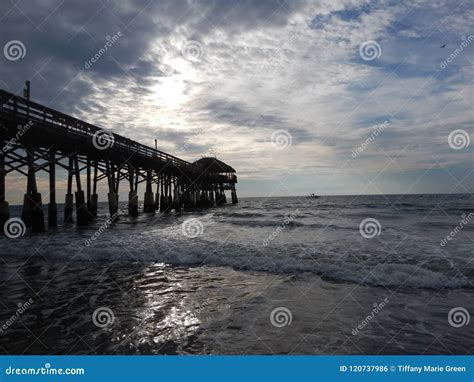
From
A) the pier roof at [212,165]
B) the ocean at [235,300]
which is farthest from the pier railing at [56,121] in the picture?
the pier roof at [212,165]

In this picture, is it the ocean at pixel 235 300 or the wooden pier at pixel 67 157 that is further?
the wooden pier at pixel 67 157

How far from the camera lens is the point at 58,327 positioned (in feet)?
14.2

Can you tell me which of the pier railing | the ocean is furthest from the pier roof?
the ocean

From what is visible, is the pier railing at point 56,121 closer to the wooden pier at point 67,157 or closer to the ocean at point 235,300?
the wooden pier at point 67,157

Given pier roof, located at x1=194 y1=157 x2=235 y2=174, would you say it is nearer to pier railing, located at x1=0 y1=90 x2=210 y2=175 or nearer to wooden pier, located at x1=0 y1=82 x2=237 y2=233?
wooden pier, located at x1=0 y1=82 x2=237 y2=233

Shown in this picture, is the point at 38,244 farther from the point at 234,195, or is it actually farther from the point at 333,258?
the point at 234,195

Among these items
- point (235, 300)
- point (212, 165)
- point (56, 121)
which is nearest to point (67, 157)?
point (56, 121)

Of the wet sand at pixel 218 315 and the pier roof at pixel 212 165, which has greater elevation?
the pier roof at pixel 212 165

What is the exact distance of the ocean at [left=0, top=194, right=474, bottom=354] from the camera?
3.96 metres

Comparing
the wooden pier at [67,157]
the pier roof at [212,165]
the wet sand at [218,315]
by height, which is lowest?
the wet sand at [218,315]

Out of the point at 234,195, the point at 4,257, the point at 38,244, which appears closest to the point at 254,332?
the point at 4,257

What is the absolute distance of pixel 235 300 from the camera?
18.5 ft

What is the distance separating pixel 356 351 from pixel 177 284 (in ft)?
13.3

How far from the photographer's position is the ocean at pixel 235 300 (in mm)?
3957
